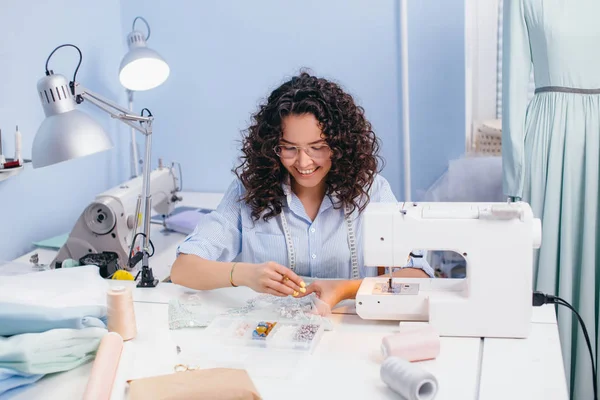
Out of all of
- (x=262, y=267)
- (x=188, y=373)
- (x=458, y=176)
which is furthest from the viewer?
(x=458, y=176)

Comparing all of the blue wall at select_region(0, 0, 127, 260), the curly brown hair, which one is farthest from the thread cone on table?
the blue wall at select_region(0, 0, 127, 260)

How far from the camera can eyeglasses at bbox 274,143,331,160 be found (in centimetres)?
179

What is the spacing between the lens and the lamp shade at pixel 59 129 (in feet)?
5.47

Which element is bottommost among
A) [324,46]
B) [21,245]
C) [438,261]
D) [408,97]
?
[438,261]

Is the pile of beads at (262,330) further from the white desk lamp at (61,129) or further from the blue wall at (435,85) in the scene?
the blue wall at (435,85)

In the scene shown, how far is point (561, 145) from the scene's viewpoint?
7.62 feet

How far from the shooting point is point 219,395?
120 centimetres

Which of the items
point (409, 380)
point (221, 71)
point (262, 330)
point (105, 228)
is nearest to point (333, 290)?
point (262, 330)

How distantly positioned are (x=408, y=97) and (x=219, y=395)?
1984 mm

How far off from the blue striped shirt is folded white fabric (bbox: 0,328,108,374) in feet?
1.70

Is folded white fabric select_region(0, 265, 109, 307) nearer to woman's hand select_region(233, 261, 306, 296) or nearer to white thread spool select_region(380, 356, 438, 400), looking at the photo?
woman's hand select_region(233, 261, 306, 296)

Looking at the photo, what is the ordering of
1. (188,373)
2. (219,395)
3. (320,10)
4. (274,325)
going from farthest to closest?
(320,10)
(274,325)
(188,373)
(219,395)

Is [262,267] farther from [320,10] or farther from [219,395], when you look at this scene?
[320,10]

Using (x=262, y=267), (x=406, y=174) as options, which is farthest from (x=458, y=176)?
(x=262, y=267)
